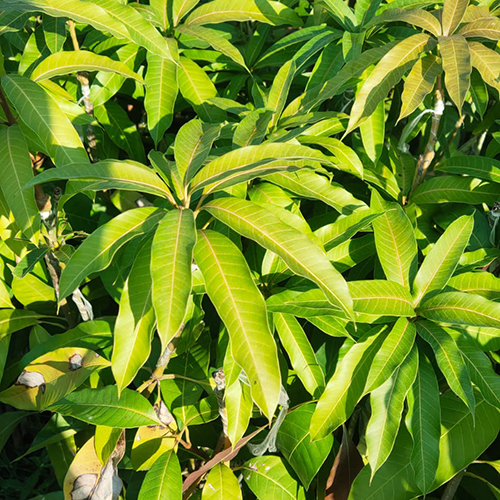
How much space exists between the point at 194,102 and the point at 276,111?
0.26m

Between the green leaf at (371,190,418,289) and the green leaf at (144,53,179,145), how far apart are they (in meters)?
0.54

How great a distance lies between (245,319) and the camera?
2.87 feet

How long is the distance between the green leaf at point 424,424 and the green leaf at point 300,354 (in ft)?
0.61

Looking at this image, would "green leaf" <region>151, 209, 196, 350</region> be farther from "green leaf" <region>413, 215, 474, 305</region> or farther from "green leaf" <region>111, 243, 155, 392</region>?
"green leaf" <region>413, 215, 474, 305</region>

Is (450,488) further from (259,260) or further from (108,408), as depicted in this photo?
(108,408)

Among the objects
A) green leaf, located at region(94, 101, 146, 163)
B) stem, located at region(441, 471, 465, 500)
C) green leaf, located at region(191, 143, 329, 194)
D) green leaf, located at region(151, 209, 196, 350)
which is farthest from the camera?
green leaf, located at region(94, 101, 146, 163)

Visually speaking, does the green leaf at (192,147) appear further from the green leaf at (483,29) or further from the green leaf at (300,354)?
the green leaf at (483,29)

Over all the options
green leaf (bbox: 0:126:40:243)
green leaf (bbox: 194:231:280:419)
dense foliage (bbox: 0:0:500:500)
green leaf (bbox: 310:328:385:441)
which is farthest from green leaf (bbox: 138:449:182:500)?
green leaf (bbox: 0:126:40:243)

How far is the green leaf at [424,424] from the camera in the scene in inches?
43.2

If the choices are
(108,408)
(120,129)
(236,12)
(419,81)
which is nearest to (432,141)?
(419,81)

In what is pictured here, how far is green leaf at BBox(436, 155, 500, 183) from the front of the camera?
1.33 meters

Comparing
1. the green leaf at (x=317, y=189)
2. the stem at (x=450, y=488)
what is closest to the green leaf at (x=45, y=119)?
the green leaf at (x=317, y=189)

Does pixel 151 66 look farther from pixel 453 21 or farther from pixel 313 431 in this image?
pixel 313 431

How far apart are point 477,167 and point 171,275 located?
842 mm
